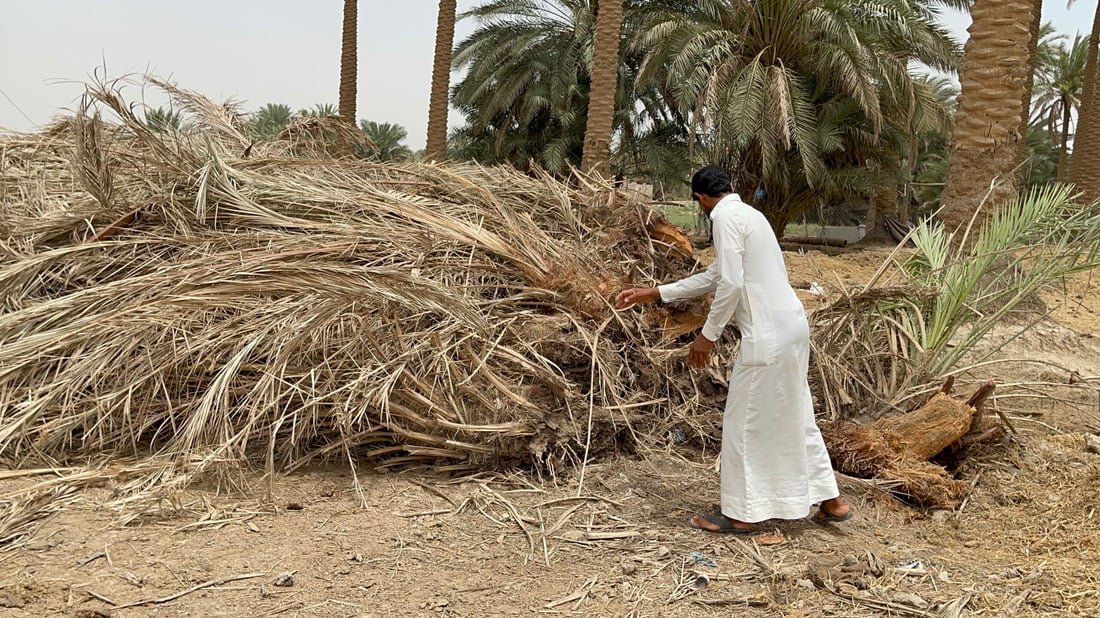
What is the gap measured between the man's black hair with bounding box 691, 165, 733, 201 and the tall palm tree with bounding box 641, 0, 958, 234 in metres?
11.2

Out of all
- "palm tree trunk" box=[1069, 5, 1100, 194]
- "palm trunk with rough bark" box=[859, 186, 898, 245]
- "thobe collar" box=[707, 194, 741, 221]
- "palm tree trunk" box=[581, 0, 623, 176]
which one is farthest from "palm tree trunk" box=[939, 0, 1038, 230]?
"palm trunk with rough bark" box=[859, 186, 898, 245]

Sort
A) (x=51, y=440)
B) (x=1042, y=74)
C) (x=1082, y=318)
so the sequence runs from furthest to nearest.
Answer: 1. (x=1042, y=74)
2. (x=1082, y=318)
3. (x=51, y=440)

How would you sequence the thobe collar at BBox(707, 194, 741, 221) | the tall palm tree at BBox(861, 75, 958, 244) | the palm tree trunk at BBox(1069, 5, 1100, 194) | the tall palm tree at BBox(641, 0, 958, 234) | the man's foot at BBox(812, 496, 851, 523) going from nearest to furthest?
1. the thobe collar at BBox(707, 194, 741, 221)
2. the man's foot at BBox(812, 496, 851, 523)
3. the tall palm tree at BBox(641, 0, 958, 234)
4. the tall palm tree at BBox(861, 75, 958, 244)
5. the palm tree trunk at BBox(1069, 5, 1100, 194)

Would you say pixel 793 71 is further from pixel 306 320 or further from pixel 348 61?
pixel 306 320

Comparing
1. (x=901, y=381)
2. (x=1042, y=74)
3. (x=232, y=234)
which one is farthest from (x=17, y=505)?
(x=1042, y=74)

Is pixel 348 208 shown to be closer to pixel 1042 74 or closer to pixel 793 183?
pixel 793 183

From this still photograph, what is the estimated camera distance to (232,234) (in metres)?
4.61

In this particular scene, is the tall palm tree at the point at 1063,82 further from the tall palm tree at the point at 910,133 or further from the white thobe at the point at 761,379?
the white thobe at the point at 761,379

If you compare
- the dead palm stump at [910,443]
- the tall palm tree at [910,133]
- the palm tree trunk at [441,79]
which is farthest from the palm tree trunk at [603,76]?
the dead palm stump at [910,443]

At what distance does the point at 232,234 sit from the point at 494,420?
1.86m

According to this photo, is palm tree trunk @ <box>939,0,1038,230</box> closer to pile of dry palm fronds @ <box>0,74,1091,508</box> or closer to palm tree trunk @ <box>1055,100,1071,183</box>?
pile of dry palm fronds @ <box>0,74,1091,508</box>

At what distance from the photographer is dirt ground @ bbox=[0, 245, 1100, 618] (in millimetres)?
2885

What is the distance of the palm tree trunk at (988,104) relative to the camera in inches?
311

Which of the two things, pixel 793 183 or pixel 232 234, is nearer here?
pixel 232 234
